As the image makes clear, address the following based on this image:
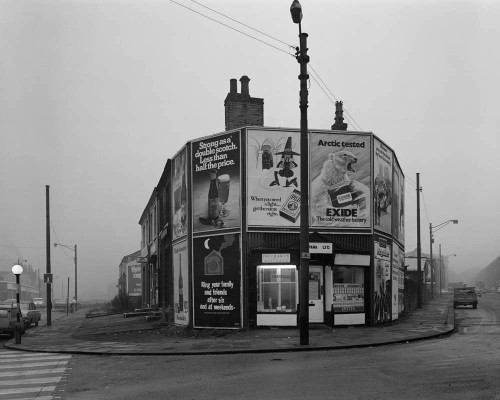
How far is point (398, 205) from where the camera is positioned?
2881 centimetres

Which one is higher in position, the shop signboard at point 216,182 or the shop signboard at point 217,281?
the shop signboard at point 216,182

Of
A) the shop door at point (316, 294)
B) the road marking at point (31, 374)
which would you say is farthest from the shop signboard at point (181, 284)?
A: the road marking at point (31, 374)

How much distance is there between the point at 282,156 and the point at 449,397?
14523 mm

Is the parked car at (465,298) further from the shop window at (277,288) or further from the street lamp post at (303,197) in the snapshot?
the street lamp post at (303,197)

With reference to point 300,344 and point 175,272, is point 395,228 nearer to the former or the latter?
point 175,272

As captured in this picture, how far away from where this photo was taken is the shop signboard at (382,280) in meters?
23.8

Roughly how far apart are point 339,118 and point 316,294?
432 inches

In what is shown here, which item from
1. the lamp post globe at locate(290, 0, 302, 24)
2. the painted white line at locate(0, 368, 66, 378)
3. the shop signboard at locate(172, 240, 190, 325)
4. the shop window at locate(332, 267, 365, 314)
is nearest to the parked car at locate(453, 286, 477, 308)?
the shop window at locate(332, 267, 365, 314)

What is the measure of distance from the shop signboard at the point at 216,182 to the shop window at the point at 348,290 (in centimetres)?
443

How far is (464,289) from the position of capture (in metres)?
47.0

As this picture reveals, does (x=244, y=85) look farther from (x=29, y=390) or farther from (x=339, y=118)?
(x=29, y=390)

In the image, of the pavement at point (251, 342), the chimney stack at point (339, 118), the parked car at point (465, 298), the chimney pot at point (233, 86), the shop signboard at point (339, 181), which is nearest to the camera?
the pavement at point (251, 342)

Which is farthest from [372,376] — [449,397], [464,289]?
[464,289]

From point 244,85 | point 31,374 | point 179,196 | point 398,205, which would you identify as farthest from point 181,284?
point 31,374
